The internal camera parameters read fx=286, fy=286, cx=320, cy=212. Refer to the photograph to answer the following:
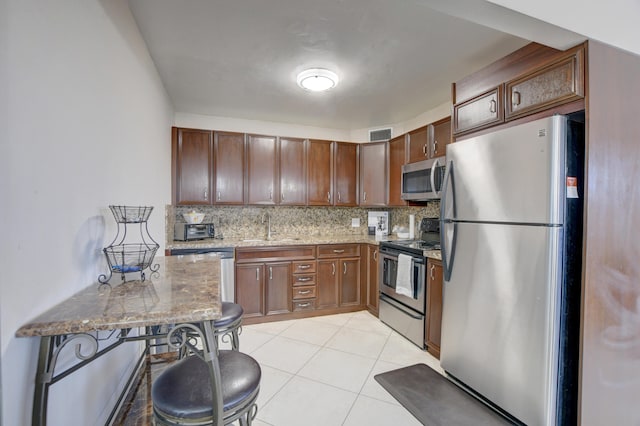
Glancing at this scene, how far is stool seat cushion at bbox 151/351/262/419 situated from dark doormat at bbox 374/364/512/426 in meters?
1.30

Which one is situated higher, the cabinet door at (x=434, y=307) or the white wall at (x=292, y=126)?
the white wall at (x=292, y=126)

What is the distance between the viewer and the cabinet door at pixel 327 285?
11.6 ft

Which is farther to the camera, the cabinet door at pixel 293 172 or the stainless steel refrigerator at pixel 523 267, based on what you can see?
the cabinet door at pixel 293 172

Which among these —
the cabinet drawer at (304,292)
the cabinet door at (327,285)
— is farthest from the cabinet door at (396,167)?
the cabinet drawer at (304,292)

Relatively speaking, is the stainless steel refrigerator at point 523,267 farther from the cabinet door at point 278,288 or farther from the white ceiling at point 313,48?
the cabinet door at point 278,288

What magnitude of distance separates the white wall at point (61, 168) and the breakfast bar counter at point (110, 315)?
0.05 meters

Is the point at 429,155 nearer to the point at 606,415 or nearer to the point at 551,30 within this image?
the point at 551,30

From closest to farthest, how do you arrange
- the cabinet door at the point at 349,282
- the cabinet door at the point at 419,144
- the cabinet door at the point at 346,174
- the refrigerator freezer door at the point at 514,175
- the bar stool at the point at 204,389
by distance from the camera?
1. the bar stool at the point at 204,389
2. the refrigerator freezer door at the point at 514,175
3. the cabinet door at the point at 419,144
4. the cabinet door at the point at 349,282
5. the cabinet door at the point at 346,174

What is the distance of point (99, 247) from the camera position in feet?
4.62

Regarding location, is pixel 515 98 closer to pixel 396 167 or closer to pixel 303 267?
pixel 396 167

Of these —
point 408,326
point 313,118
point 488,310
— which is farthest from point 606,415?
point 313,118

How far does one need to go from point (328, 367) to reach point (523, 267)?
1.64m

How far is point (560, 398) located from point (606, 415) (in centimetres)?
29

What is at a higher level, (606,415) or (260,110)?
(260,110)
